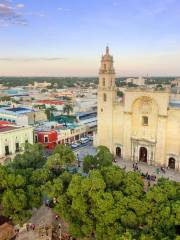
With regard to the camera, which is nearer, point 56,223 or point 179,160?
point 56,223

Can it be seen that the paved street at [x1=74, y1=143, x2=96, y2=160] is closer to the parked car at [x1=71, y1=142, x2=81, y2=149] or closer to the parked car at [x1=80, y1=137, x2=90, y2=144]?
the parked car at [x1=71, y1=142, x2=81, y2=149]

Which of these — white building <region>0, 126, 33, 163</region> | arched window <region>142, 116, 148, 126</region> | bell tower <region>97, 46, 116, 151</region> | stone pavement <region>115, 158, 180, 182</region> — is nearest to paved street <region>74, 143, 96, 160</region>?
bell tower <region>97, 46, 116, 151</region>

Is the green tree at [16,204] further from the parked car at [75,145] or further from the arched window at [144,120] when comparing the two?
the parked car at [75,145]

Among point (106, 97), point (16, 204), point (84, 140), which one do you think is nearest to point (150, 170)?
point (106, 97)

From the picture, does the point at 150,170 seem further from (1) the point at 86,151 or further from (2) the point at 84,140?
(2) the point at 84,140

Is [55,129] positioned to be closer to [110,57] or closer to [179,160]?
[110,57]

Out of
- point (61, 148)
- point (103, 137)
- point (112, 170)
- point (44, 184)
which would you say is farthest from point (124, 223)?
point (103, 137)
